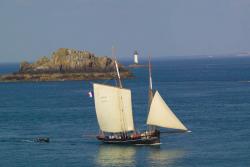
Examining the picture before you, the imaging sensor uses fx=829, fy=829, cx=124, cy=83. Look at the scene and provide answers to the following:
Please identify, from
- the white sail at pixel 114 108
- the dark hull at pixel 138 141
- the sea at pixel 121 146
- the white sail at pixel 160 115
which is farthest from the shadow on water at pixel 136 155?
the white sail at pixel 114 108

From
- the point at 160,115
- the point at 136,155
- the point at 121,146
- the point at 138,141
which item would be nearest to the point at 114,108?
the point at 121,146

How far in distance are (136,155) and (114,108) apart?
10798 mm

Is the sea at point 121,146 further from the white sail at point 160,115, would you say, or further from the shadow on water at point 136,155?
the white sail at point 160,115

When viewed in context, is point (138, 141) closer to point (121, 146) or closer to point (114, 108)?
point (121, 146)

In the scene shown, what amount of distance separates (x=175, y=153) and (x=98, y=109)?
530 inches

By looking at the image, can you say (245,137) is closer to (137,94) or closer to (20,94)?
(137,94)

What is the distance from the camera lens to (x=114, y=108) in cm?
8919

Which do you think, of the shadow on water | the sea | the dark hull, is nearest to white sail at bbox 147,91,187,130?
the dark hull

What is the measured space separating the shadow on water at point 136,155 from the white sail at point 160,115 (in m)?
2.74

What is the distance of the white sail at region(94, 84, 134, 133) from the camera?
291 ft

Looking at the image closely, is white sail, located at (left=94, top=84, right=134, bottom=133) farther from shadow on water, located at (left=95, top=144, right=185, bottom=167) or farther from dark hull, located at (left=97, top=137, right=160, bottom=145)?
shadow on water, located at (left=95, top=144, right=185, bottom=167)

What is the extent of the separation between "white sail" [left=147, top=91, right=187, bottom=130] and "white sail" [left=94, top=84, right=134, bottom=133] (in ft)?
11.7

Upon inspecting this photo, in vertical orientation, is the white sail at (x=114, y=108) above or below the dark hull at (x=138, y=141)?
above

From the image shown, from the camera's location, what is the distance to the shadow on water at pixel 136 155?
75.1 metres
